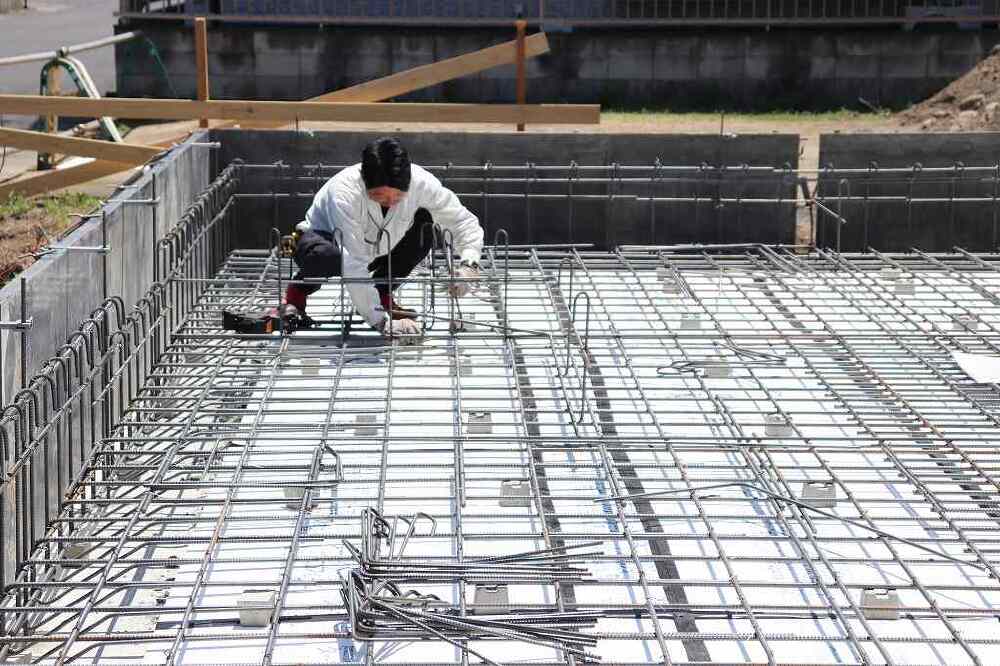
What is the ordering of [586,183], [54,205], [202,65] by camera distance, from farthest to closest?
[54,205] → [202,65] → [586,183]

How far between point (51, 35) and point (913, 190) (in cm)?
1529

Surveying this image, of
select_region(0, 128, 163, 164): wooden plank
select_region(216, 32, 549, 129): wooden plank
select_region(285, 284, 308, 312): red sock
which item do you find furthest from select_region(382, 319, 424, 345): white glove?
select_region(216, 32, 549, 129): wooden plank

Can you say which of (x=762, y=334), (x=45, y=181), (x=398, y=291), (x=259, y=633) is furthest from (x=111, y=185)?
(x=259, y=633)

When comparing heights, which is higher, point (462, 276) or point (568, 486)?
point (462, 276)

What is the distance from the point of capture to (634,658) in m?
4.62

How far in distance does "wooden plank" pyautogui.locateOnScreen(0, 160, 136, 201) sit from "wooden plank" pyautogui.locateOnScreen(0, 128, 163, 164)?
0.84 ft

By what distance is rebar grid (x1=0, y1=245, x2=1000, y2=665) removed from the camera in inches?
184

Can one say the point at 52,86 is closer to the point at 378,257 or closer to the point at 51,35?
the point at 378,257

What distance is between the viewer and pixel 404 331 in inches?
301

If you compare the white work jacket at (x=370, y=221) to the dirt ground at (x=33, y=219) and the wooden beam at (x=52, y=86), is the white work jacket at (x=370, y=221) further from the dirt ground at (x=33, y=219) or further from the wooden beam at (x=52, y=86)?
the wooden beam at (x=52, y=86)

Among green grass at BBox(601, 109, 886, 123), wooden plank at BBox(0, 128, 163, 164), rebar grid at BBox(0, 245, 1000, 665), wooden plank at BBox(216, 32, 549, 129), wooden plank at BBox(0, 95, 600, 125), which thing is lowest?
rebar grid at BBox(0, 245, 1000, 665)

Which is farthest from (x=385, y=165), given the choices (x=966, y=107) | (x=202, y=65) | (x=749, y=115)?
(x=749, y=115)

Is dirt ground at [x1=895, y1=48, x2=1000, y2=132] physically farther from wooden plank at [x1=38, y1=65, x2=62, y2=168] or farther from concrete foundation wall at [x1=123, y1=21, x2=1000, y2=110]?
wooden plank at [x1=38, y1=65, x2=62, y2=168]

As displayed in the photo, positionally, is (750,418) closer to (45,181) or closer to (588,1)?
(45,181)
